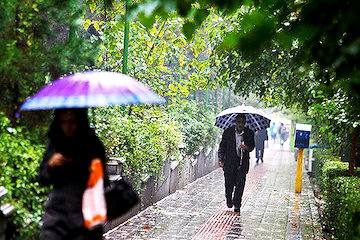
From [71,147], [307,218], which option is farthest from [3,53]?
[307,218]

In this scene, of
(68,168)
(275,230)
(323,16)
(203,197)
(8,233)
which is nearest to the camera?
(323,16)

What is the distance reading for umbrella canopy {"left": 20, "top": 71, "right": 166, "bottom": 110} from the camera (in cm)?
423

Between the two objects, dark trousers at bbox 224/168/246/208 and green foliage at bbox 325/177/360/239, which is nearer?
green foliage at bbox 325/177/360/239

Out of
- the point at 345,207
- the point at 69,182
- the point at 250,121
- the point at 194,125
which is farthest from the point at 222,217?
the point at 194,125

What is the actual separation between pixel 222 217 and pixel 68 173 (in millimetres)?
6532

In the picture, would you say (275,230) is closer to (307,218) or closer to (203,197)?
(307,218)

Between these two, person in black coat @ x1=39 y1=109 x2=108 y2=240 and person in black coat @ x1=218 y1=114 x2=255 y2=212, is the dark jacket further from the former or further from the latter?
person in black coat @ x1=39 y1=109 x2=108 y2=240

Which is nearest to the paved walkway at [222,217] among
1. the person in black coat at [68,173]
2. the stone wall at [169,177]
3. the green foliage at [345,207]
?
the stone wall at [169,177]

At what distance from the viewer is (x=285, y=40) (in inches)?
90.4

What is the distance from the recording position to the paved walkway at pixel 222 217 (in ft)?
29.2

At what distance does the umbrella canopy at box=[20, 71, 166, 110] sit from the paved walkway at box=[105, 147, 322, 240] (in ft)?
13.5

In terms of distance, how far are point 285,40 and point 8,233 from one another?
4.13m

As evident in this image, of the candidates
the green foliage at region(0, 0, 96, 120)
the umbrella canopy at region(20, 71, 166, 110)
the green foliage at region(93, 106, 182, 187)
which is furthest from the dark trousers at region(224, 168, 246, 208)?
the umbrella canopy at region(20, 71, 166, 110)

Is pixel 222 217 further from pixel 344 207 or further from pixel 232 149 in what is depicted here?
pixel 344 207
